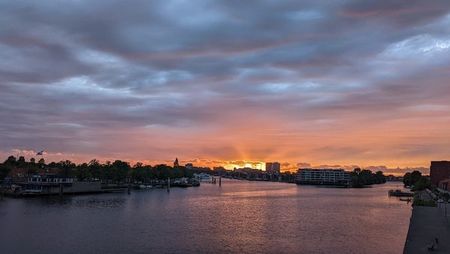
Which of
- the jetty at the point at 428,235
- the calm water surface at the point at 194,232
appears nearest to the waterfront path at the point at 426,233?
the jetty at the point at 428,235

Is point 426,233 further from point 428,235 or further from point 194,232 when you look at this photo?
point 194,232

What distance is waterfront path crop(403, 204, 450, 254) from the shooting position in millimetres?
55375

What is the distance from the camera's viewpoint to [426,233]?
68.2 meters

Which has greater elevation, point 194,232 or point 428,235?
point 428,235

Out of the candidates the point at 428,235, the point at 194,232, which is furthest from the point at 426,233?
the point at 194,232

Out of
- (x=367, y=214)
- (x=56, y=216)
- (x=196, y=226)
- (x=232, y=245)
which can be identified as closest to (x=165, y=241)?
(x=232, y=245)

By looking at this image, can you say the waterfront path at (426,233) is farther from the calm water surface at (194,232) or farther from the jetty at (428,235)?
the calm water surface at (194,232)

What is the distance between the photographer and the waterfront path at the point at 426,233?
5538cm

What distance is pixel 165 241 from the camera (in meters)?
67.4

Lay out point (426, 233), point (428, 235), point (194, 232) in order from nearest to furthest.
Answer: point (428, 235), point (426, 233), point (194, 232)

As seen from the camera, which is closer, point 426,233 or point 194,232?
point 426,233

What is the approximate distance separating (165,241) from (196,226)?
17562 mm

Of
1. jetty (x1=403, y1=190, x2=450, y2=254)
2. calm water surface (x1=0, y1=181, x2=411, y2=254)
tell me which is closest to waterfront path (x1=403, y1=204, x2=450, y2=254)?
jetty (x1=403, y1=190, x2=450, y2=254)

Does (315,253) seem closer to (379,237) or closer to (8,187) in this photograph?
(379,237)
